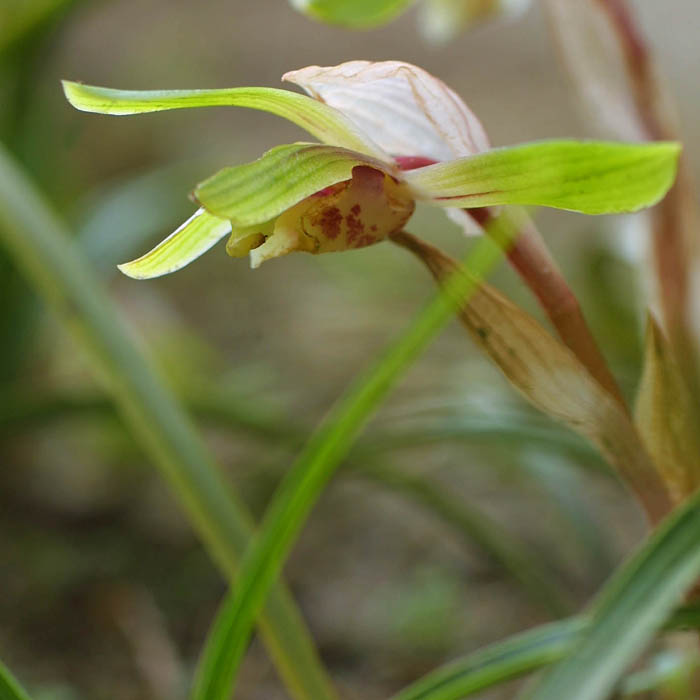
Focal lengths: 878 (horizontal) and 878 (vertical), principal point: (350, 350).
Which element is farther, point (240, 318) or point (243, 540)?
point (240, 318)

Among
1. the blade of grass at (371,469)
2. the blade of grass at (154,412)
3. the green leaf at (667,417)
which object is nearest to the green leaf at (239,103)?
the green leaf at (667,417)

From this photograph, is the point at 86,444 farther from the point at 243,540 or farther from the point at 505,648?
the point at 505,648

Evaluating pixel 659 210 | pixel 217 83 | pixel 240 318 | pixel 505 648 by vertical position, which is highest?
pixel 217 83

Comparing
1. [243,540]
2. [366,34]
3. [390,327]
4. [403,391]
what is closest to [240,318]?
[390,327]

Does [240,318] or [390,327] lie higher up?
[240,318]

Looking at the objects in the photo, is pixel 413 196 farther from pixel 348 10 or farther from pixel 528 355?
pixel 348 10

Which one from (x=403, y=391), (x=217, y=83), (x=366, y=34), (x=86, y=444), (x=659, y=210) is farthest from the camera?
(x=366, y=34)

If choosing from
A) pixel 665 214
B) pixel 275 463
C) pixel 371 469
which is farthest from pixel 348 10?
pixel 275 463

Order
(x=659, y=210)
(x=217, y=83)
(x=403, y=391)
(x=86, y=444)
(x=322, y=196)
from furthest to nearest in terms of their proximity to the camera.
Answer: (x=217, y=83) < (x=403, y=391) < (x=86, y=444) < (x=659, y=210) < (x=322, y=196)
